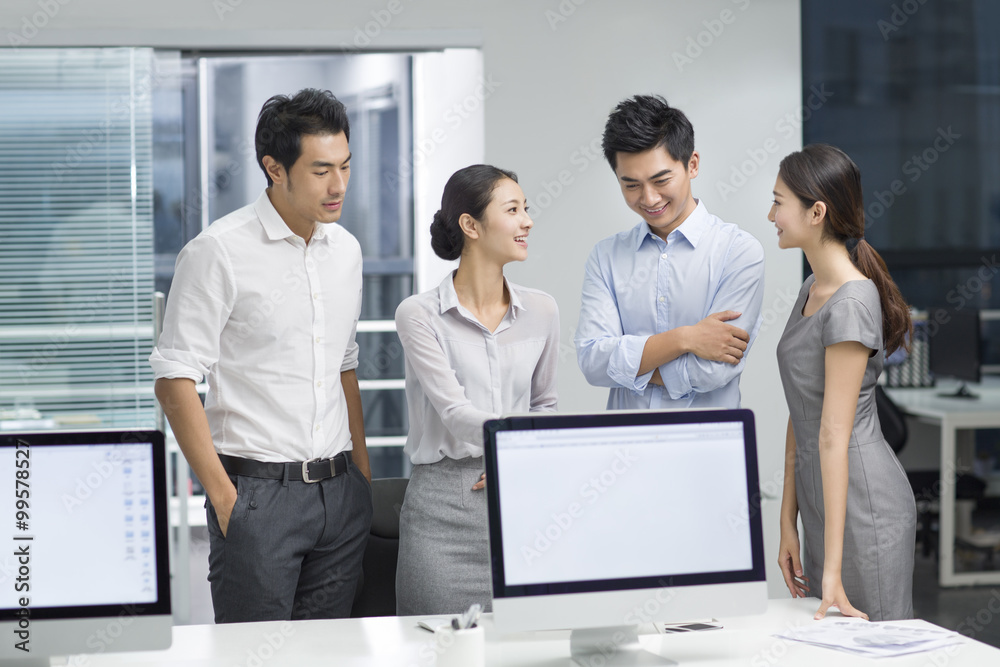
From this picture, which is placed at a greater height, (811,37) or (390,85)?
(811,37)

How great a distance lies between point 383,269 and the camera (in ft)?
18.1

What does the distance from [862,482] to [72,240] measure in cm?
310

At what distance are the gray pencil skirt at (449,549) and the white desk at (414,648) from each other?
20 centimetres

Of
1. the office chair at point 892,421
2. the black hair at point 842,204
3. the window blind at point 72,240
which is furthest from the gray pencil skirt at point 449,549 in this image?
the office chair at point 892,421

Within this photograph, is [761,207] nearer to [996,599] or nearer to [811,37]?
[996,599]

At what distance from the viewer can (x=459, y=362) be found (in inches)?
81.5

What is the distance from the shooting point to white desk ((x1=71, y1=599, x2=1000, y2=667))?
1551 mm

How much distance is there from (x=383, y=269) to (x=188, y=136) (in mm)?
1358

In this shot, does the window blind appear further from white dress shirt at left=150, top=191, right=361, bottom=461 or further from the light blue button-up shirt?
the light blue button-up shirt

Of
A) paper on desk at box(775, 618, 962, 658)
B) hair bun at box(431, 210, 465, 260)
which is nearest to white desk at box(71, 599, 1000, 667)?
paper on desk at box(775, 618, 962, 658)

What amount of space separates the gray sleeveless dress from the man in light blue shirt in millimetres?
197

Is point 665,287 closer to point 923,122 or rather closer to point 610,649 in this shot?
point 610,649

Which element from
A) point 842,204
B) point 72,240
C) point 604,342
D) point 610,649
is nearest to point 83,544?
point 610,649

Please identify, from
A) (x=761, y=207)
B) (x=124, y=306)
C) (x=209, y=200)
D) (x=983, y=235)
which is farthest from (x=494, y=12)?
(x=983, y=235)
